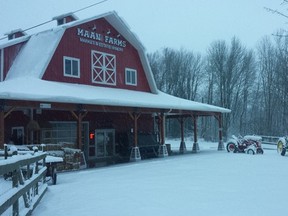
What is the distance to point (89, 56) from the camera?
2048 centimetres

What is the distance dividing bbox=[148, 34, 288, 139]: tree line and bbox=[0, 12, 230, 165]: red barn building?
2602 cm

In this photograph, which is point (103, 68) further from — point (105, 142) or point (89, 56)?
point (105, 142)

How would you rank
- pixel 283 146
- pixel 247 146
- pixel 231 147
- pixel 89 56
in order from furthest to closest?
pixel 231 147, pixel 247 146, pixel 283 146, pixel 89 56

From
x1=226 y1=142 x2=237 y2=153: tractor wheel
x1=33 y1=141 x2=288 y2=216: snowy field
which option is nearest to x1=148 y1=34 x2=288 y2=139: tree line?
x1=226 y1=142 x2=237 y2=153: tractor wheel

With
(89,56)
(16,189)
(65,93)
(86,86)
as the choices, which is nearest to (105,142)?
(86,86)

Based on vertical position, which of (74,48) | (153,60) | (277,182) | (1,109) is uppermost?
(153,60)

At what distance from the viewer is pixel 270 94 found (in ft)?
161

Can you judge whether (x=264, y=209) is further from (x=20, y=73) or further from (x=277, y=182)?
(x=20, y=73)

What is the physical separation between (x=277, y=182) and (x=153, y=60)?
4917 centimetres

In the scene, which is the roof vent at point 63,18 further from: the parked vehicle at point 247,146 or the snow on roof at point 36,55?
the parked vehicle at point 247,146

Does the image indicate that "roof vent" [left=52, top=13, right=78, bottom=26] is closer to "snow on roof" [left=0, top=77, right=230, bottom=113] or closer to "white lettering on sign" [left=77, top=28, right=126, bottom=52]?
"white lettering on sign" [left=77, top=28, right=126, bottom=52]

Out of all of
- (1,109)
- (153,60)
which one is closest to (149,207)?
(1,109)

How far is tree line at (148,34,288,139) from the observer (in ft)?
161

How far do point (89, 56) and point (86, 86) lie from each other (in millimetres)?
1745
